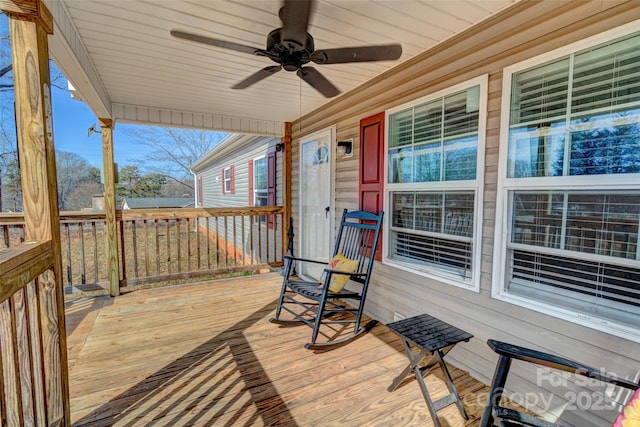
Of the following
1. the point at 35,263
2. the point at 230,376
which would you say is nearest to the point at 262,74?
the point at 35,263

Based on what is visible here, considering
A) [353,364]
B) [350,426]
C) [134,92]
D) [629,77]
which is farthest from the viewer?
[134,92]

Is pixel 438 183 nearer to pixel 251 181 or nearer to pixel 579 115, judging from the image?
pixel 579 115

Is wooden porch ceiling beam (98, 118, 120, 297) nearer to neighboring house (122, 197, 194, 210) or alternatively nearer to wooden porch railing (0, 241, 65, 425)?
wooden porch railing (0, 241, 65, 425)

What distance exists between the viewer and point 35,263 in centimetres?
139

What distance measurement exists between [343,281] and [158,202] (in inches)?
660

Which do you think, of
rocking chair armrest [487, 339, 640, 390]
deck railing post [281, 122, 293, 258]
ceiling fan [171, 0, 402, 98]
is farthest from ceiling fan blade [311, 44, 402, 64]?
deck railing post [281, 122, 293, 258]

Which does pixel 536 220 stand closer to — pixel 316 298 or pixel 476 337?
pixel 476 337

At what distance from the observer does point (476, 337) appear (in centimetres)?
215

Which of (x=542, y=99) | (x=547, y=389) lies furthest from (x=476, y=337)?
(x=542, y=99)

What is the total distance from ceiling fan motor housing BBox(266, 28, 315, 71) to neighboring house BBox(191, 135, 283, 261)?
291cm

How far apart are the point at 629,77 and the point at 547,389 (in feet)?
5.69

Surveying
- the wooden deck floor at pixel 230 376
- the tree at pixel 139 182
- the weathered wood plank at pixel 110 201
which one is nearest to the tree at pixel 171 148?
the tree at pixel 139 182

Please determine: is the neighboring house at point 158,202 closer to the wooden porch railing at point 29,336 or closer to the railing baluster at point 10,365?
the wooden porch railing at point 29,336

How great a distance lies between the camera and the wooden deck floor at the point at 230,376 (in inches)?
70.7
